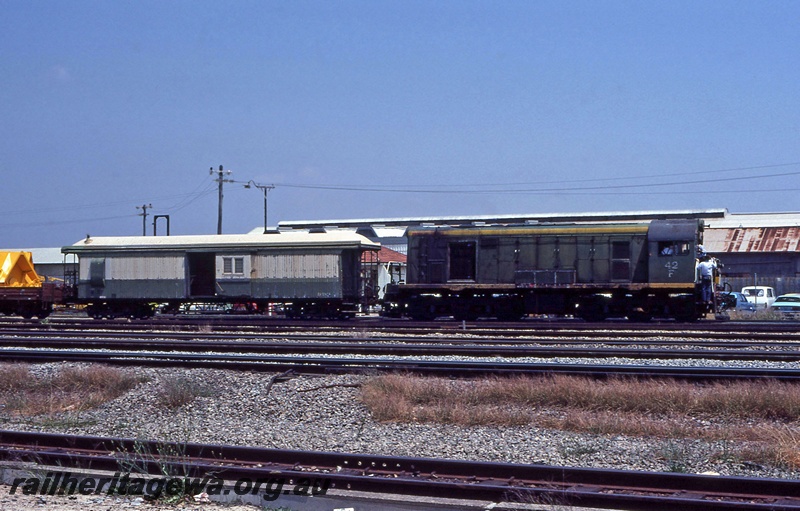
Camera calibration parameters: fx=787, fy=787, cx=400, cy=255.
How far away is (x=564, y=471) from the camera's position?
707 centimetres

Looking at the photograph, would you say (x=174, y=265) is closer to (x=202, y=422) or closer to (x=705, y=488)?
(x=202, y=422)

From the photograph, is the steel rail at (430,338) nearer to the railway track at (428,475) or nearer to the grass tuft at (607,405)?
the grass tuft at (607,405)

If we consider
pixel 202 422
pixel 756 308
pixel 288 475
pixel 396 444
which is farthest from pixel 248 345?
pixel 756 308

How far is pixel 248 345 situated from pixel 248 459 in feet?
32.0

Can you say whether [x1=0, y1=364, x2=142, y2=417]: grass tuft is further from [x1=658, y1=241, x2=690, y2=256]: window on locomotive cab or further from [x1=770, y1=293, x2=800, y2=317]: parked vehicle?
[x1=770, y1=293, x2=800, y2=317]: parked vehicle

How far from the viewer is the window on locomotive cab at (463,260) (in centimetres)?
2648

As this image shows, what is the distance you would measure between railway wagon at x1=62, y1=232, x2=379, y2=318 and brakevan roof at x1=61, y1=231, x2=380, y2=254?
36 millimetres

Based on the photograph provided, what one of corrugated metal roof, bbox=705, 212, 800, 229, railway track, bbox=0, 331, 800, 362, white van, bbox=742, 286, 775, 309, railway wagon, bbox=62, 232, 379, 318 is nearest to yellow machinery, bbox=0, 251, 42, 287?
railway wagon, bbox=62, 232, 379, 318

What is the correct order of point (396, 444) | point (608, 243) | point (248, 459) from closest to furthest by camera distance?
point (248, 459)
point (396, 444)
point (608, 243)

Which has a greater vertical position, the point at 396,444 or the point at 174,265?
the point at 174,265

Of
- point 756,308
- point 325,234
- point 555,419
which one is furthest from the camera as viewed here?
point 756,308

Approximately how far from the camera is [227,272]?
28891mm

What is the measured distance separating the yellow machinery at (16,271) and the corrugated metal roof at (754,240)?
36.3 meters

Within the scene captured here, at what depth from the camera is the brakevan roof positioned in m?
28.4
